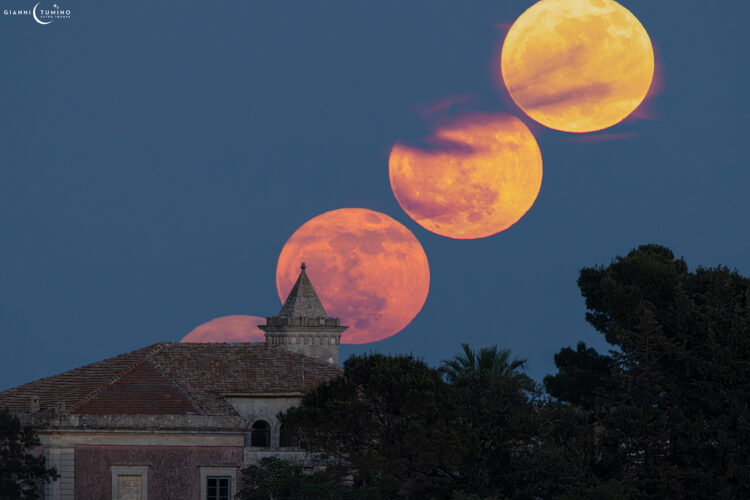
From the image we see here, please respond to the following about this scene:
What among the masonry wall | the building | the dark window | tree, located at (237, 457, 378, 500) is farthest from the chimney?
tree, located at (237, 457, 378, 500)

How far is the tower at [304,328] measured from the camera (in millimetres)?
84688

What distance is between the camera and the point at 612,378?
1864 inches

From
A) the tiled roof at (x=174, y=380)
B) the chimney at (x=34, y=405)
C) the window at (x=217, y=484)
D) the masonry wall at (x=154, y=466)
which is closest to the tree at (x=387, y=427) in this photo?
the window at (x=217, y=484)

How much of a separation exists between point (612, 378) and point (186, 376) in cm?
1940

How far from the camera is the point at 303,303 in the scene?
8638 cm

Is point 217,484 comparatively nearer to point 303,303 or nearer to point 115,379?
point 115,379

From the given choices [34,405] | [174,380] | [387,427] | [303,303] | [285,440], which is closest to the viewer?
[387,427]

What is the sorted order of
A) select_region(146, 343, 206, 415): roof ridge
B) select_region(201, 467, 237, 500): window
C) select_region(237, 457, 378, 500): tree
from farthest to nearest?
select_region(146, 343, 206, 415): roof ridge → select_region(201, 467, 237, 500): window → select_region(237, 457, 378, 500): tree

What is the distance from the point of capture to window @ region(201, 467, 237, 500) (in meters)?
49.7

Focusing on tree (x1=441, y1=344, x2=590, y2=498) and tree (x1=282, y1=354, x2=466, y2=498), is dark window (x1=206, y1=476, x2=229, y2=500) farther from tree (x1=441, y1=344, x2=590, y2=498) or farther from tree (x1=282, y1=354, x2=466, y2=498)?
tree (x1=441, y1=344, x2=590, y2=498)

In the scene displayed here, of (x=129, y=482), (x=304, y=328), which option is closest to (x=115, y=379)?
(x=129, y=482)

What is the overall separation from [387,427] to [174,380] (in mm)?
12376

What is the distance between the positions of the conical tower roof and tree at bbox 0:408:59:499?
38941 millimetres

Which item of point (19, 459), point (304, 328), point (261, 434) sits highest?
point (304, 328)
